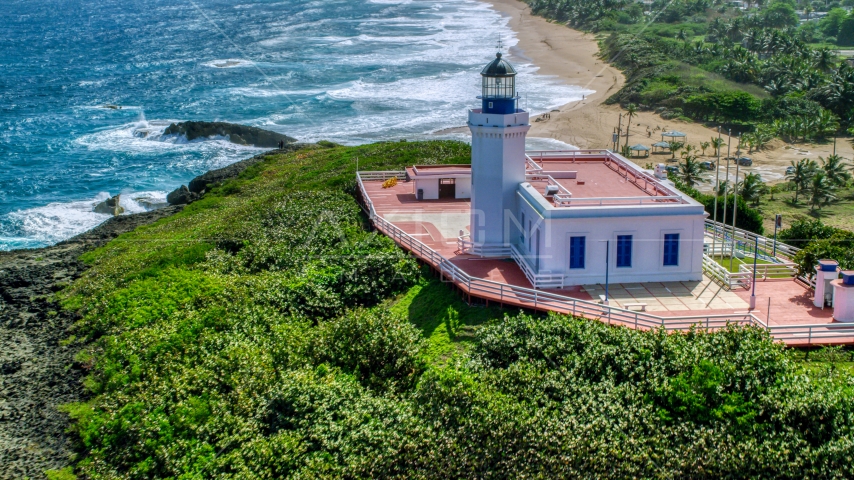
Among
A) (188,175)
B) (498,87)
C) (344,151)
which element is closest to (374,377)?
(498,87)

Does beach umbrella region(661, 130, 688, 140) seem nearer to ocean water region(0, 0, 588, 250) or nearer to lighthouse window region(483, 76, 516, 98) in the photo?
ocean water region(0, 0, 588, 250)

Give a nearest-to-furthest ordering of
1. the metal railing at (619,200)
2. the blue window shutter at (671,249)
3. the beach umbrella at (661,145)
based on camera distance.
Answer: the blue window shutter at (671,249)
the metal railing at (619,200)
the beach umbrella at (661,145)

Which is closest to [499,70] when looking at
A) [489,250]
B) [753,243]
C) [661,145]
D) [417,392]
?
[489,250]

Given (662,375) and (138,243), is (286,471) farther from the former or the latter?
(138,243)

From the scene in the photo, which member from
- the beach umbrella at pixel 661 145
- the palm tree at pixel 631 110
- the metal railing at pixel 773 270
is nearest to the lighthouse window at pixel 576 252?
the metal railing at pixel 773 270

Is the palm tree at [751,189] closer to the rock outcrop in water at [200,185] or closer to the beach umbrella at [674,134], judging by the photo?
the beach umbrella at [674,134]

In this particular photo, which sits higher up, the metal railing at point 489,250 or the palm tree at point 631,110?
the metal railing at point 489,250
